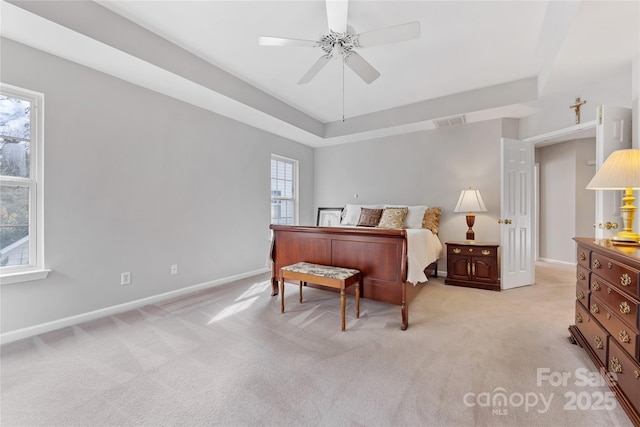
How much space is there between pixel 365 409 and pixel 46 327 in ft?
9.10

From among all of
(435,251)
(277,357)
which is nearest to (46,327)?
(277,357)

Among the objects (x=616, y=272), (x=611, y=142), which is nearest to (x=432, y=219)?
(x=611, y=142)

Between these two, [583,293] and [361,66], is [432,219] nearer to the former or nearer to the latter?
[583,293]

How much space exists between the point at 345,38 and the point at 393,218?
2.65 m

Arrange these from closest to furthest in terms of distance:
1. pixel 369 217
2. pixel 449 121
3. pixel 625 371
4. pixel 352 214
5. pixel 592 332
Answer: pixel 625 371 → pixel 592 332 → pixel 449 121 → pixel 369 217 → pixel 352 214

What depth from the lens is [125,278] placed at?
9.42 feet

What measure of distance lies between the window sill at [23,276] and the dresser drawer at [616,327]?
405cm

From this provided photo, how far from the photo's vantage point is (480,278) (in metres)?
Result: 3.70

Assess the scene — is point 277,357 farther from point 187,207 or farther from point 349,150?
point 349,150

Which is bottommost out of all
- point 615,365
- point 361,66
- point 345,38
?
point 615,365

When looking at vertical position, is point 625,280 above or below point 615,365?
above

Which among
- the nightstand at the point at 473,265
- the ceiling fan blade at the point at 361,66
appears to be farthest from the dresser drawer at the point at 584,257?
the ceiling fan blade at the point at 361,66

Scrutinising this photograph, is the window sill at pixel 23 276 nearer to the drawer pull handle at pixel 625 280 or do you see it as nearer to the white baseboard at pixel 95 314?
the white baseboard at pixel 95 314

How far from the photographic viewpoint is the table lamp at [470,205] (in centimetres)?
389
